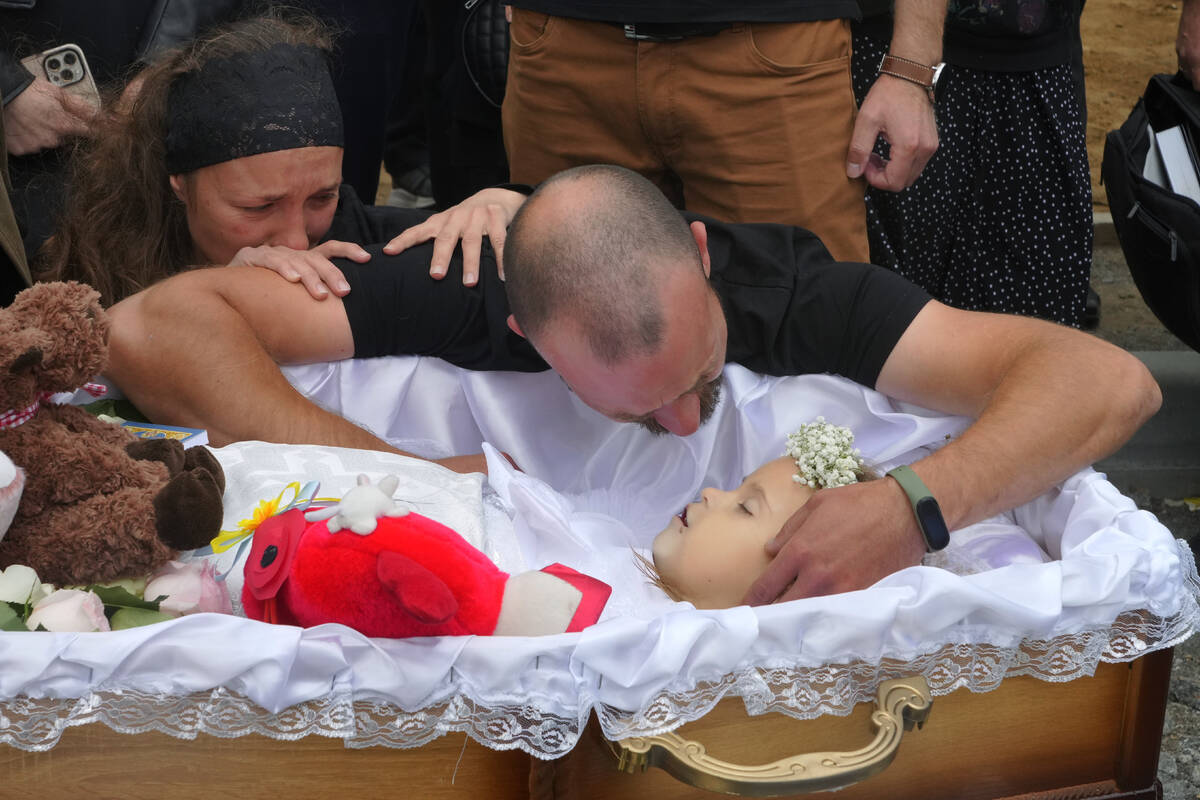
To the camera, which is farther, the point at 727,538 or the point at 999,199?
the point at 999,199

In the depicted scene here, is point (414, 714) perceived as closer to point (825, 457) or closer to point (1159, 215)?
point (825, 457)

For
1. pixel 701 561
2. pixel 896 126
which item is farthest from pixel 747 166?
pixel 701 561

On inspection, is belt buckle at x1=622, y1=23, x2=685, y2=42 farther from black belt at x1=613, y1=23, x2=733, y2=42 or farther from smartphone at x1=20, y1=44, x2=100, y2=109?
smartphone at x1=20, y1=44, x2=100, y2=109

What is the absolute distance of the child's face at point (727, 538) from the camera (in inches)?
61.9

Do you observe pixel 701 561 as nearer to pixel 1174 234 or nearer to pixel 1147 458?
pixel 1174 234

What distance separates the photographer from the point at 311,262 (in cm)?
195

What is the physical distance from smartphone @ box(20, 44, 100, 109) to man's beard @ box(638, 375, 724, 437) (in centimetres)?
130

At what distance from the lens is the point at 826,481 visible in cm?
162

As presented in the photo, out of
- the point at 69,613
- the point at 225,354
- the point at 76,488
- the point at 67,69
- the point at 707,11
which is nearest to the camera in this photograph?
the point at 69,613

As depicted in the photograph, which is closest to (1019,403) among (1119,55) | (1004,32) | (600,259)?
(600,259)

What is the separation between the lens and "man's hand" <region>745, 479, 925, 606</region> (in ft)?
4.66

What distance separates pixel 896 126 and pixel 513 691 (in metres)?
1.47

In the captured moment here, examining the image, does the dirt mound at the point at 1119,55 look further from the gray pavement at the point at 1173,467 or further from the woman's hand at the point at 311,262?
the woman's hand at the point at 311,262

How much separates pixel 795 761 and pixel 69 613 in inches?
31.0
